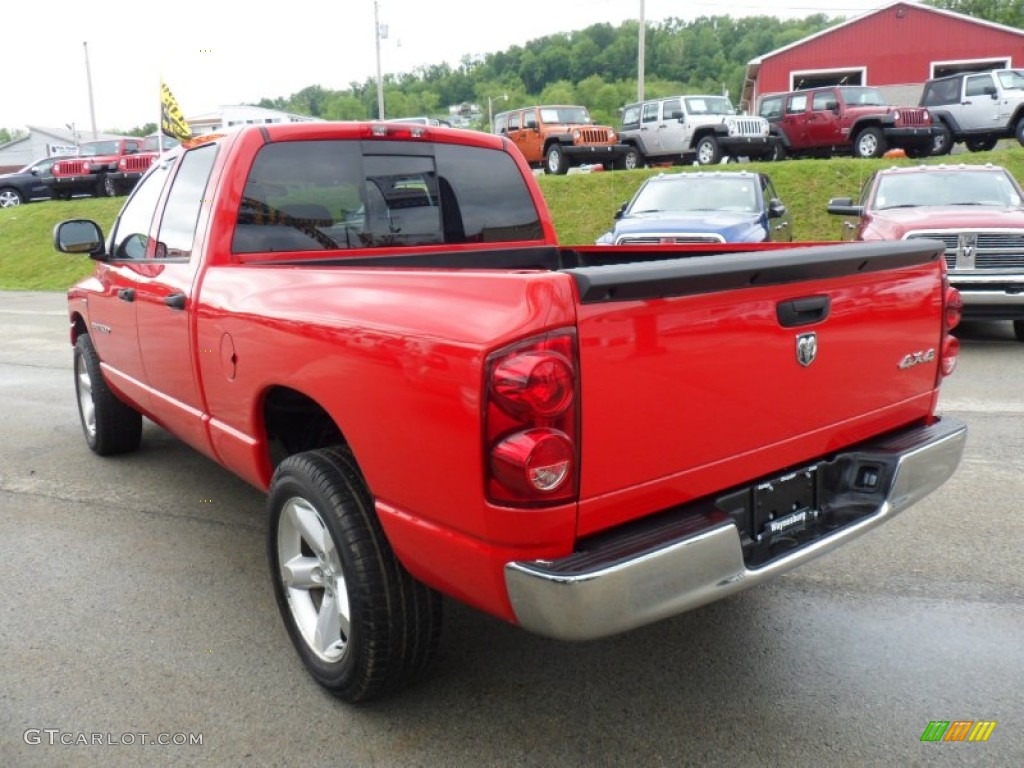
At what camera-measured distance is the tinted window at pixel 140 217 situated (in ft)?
14.8

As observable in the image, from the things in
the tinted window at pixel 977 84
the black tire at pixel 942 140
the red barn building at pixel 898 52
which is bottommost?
the black tire at pixel 942 140

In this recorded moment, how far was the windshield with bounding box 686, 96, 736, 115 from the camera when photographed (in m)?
21.7

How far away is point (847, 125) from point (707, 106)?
11.2 feet

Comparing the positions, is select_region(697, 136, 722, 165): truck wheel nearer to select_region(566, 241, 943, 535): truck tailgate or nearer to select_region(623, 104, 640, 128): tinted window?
select_region(623, 104, 640, 128): tinted window

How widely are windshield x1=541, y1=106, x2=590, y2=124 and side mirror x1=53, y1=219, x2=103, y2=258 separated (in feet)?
64.5

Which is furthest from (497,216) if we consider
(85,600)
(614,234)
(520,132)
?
(520,132)

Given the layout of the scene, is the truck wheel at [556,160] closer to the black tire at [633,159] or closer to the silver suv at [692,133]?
the black tire at [633,159]

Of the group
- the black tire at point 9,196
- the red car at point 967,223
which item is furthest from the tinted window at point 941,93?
the black tire at point 9,196

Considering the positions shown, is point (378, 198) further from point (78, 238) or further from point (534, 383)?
point (534, 383)

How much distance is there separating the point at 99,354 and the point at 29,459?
115 centimetres

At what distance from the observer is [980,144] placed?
818 inches

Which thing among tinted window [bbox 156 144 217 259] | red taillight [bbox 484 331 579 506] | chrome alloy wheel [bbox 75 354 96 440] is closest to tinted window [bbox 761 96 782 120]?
chrome alloy wheel [bbox 75 354 96 440]

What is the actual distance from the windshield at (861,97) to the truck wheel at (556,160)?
694 centimetres

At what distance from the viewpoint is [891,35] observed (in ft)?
130
